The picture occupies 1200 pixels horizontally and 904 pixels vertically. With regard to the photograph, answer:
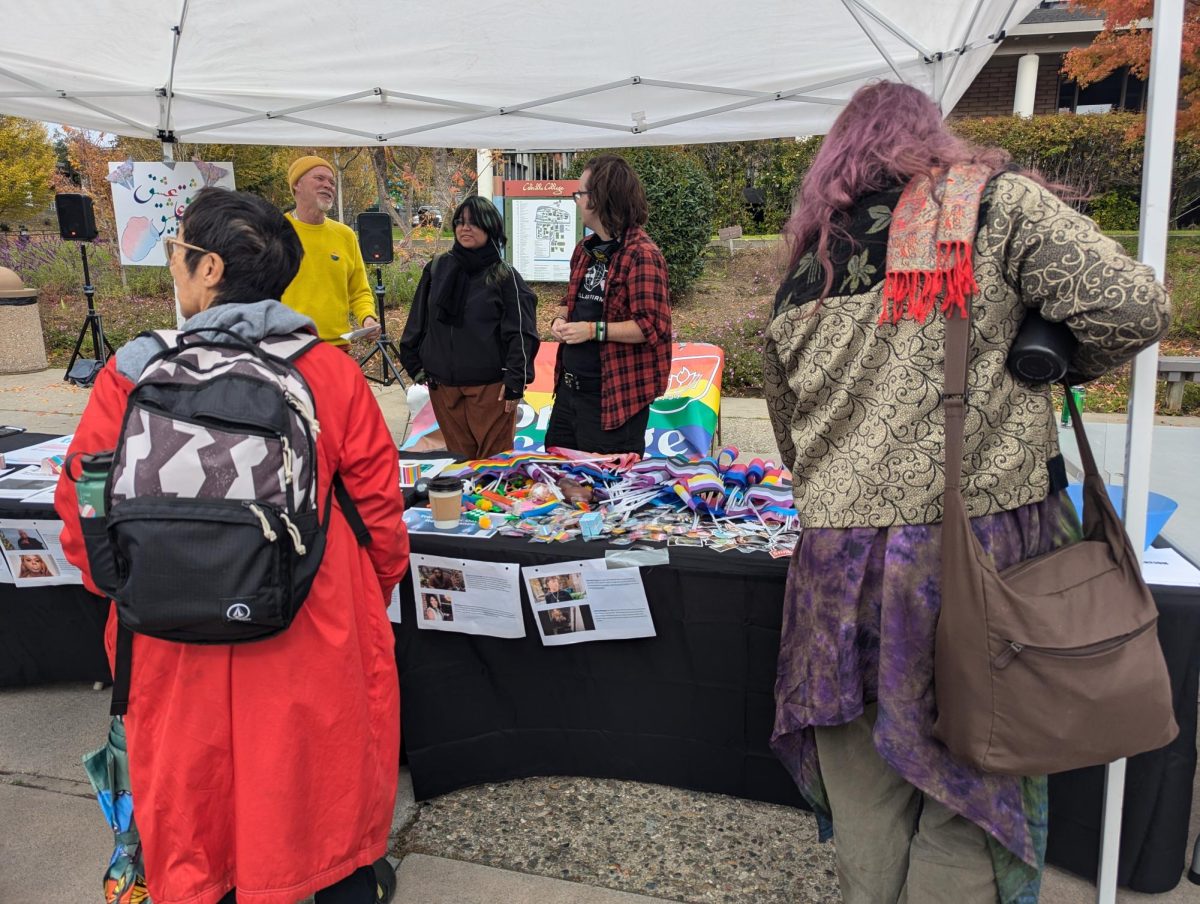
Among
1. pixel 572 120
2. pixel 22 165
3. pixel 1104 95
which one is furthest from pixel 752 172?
pixel 22 165

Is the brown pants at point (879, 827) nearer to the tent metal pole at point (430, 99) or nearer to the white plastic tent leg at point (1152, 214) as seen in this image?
the white plastic tent leg at point (1152, 214)

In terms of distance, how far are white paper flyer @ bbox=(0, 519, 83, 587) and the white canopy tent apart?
2.22 meters

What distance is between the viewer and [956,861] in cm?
174

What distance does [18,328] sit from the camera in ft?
32.3

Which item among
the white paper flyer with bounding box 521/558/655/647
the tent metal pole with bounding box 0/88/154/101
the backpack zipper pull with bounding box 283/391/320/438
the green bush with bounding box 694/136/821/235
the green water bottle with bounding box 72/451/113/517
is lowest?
the white paper flyer with bounding box 521/558/655/647

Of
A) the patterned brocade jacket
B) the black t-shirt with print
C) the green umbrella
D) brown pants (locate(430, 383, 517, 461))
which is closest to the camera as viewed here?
the patterned brocade jacket

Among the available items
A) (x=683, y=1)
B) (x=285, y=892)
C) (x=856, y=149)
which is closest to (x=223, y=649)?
(x=285, y=892)

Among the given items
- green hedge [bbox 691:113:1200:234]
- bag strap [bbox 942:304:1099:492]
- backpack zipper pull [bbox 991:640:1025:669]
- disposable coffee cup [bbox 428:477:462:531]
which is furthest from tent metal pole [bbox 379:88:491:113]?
green hedge [bbox 691:113:1200:234]

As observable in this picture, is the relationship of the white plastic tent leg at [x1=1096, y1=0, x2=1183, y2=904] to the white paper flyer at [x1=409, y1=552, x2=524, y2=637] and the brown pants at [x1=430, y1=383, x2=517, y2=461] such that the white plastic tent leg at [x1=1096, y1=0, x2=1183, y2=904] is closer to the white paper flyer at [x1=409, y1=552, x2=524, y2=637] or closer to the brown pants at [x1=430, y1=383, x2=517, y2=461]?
the white paper flyer at [x1=409, y1=552, x2=524, y2=637]

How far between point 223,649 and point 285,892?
0.50m

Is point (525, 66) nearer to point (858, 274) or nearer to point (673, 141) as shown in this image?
point (673, 141)

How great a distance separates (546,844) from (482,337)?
2.25 meters

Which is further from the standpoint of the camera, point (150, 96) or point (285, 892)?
point (150, 96)

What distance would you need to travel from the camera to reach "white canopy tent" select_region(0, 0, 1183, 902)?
363cm
